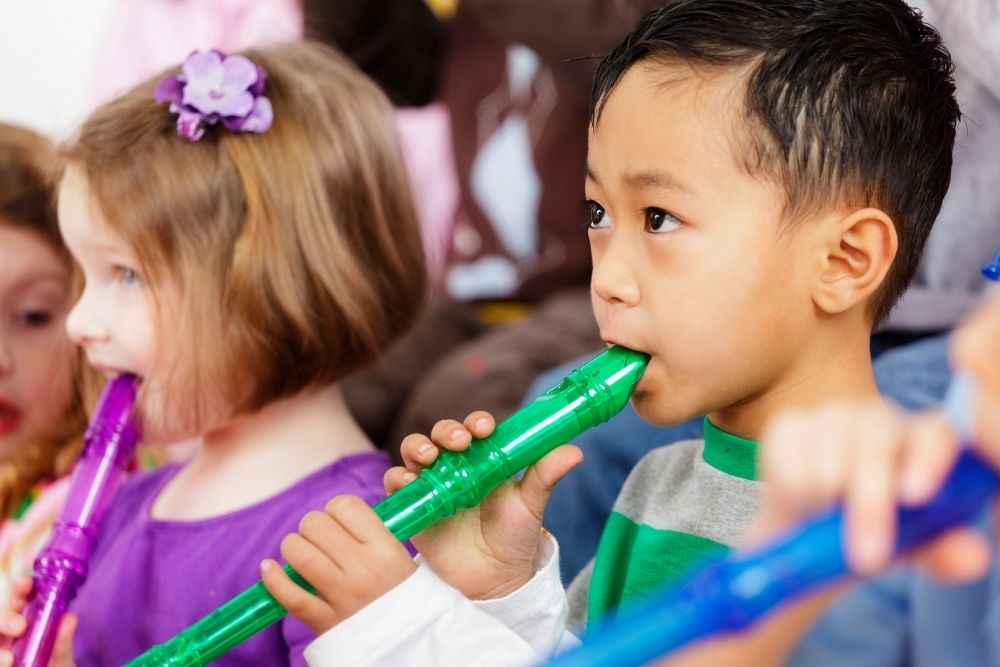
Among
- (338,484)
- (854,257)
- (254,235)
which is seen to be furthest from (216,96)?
(854,257)

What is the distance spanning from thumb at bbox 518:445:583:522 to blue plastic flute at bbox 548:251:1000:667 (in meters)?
0.33

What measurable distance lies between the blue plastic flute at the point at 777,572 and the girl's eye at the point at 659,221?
0.29 metres

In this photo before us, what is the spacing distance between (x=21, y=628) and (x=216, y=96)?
440mm

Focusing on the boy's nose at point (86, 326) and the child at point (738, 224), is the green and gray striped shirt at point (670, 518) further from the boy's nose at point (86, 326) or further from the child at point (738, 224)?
the boy's nose at point (86, 326)

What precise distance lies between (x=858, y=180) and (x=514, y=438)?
247 mm

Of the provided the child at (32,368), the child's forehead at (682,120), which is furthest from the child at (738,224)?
the child at (32,368)

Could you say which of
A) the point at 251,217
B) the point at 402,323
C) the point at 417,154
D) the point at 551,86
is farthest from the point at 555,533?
the point at 417,154

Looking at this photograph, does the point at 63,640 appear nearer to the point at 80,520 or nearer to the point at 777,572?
the point at 80,520

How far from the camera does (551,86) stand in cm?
169

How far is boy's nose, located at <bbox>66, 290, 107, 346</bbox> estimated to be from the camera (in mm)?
949

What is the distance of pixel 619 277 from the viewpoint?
688 millimetres

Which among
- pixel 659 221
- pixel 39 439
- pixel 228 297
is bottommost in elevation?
pixel 39 439

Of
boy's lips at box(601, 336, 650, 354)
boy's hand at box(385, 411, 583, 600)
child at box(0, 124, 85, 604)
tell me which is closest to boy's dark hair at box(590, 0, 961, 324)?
boy's lips at box(601, 336, 650, 354)

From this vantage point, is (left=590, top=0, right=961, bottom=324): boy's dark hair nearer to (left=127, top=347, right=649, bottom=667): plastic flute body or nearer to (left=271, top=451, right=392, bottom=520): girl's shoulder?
(left=127, top=347, right=649, bottom=667): plastic flute body
